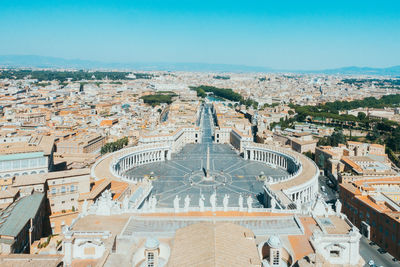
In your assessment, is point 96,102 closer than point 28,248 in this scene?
No

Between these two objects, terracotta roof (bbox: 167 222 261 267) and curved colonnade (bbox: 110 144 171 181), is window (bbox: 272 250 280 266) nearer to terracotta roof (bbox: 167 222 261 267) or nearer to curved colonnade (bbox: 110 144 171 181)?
terracotta roof (bbox: 167 222 261 267)

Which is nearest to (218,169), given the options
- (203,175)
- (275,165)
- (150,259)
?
(203,175)

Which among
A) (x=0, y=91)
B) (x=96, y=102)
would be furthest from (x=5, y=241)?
(x=0, y=91)

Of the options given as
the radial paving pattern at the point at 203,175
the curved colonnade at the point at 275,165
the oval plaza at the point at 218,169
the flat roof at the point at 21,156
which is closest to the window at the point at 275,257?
the oval plaza at the point at 218,169

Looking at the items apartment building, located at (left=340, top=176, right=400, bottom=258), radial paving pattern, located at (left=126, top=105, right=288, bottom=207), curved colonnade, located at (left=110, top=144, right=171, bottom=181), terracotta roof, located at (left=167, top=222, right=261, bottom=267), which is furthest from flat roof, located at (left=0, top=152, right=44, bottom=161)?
apartment building, located at (left=340, top=176, right=400, bottom=258)

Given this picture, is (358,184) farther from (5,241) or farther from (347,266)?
(5,241)

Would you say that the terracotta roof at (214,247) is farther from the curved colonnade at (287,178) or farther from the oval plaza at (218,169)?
the oval plaza at (218,169)

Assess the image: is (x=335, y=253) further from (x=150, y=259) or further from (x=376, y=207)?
(x=376, y=207)

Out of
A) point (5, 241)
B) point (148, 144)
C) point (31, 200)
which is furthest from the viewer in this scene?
point (148, 144)
